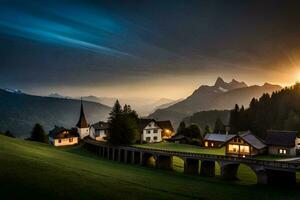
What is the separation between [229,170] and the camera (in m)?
55.8

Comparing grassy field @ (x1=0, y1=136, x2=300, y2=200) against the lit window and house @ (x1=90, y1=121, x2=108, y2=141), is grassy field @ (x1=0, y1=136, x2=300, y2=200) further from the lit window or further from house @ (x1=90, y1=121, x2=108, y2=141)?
house @ (x1=90, y1=121, x2=108, y2=141)

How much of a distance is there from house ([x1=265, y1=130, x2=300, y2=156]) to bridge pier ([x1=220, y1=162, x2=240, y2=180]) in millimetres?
25350

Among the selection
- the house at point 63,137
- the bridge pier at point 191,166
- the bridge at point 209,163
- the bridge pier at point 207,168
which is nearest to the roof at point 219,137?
the bridge at point 209,163

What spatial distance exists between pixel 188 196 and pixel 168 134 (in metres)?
82.2

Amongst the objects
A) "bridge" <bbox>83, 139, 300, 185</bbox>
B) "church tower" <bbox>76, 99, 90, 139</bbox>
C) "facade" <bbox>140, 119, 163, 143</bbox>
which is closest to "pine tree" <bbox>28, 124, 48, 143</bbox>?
"church tower" <bbox>76, 99, 90, 139</bbox>

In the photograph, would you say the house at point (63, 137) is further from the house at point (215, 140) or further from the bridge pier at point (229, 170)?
the bridge pier at point (229, 170)

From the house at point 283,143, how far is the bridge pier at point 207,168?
2461 cm

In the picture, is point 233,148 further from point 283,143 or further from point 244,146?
point 283,143

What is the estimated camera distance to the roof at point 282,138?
75.0 meters

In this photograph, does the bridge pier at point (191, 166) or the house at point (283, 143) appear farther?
the house at point (283, 143)

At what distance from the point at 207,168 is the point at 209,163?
3.36 ft

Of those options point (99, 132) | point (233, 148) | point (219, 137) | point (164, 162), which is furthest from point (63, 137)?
point (233, 148)

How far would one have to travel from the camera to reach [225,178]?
180 feet

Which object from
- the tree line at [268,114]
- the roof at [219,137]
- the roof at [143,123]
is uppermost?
the tree line at [268,114]
